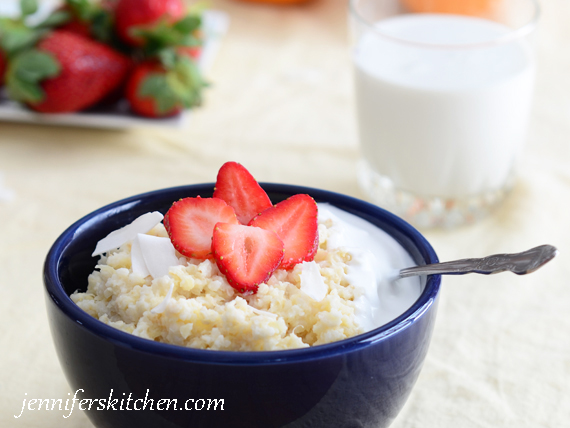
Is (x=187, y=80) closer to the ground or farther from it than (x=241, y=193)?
closer to the ground

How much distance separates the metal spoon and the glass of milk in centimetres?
62

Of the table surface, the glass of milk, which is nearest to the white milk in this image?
the glass of milk

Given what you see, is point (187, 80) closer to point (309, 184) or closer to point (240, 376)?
point (309, 184)

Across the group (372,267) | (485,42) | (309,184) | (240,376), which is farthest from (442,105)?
(240,376)

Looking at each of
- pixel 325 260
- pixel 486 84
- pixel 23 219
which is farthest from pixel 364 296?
pixel 23 219

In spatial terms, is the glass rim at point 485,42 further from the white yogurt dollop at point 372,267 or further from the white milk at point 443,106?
the white yogurt dollop at point 372,267

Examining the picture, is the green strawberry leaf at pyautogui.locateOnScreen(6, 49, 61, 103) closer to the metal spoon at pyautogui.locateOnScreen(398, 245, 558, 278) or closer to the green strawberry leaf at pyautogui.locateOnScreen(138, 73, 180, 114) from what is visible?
the green strawberry leaf at pyautogui.locateOnScreen(138, 73, 180, 114)

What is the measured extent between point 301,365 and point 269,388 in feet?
0.12

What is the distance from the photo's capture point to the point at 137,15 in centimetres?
171

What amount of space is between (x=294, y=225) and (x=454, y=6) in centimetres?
106

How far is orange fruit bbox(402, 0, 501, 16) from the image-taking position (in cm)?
150

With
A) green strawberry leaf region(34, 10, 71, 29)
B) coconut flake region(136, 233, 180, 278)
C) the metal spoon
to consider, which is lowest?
green strawberry leaf region(34, 10, 71, 29)

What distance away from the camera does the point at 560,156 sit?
64.6 inches

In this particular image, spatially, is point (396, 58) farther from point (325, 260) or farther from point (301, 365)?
point (301, 365)
